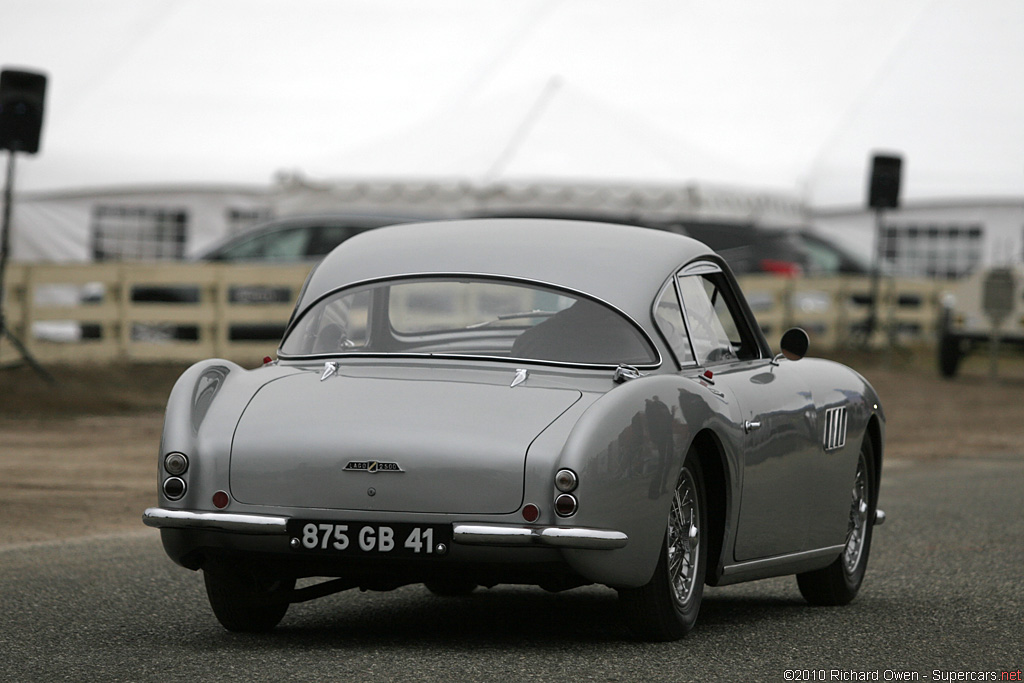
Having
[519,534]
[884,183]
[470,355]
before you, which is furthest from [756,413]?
[884,183]

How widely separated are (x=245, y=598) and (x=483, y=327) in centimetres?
136

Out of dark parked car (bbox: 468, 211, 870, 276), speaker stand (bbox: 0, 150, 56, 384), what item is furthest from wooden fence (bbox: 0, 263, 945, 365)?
dark parked car (bbox: 468, 211, 870, 276)

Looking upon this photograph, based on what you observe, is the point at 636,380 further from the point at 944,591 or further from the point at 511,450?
the point at 944,591

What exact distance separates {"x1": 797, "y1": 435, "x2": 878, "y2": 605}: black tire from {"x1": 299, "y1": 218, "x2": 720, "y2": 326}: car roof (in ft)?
4.38

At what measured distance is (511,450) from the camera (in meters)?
4.98

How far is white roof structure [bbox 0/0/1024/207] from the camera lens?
25297 mm

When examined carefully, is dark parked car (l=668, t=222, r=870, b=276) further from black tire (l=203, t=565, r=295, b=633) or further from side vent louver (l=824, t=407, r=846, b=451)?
black tire (l=203, t=565, r=295, b=633)

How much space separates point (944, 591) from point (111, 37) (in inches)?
931

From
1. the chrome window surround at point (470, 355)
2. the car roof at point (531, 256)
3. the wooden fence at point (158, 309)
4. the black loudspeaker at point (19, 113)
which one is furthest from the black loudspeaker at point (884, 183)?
the chrome window surround at point (470, 355)

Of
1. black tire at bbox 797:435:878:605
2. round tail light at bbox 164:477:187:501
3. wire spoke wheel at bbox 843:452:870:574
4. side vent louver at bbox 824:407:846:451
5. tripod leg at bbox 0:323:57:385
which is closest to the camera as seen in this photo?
round tail light at bbox 164:477:187:501

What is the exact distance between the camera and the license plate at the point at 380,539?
16.4 ft

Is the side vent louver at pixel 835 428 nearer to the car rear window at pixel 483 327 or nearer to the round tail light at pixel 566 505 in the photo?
the car rear window at pixel 483 327

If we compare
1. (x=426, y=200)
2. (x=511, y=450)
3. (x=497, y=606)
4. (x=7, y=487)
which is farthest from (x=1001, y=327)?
(x=511, y=450)

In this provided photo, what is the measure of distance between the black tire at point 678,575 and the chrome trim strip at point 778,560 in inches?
6.1
